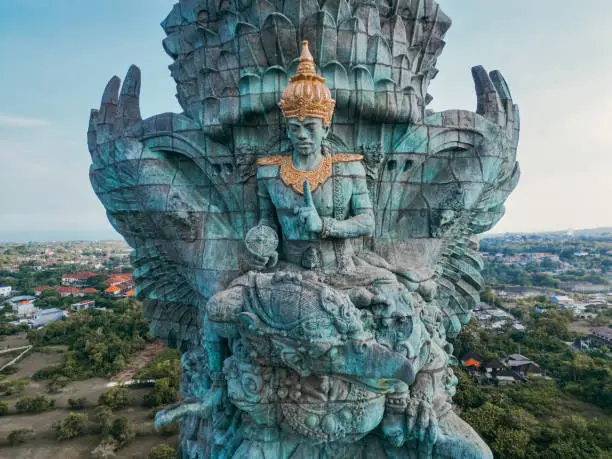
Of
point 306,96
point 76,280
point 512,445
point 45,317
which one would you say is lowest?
point 45,317

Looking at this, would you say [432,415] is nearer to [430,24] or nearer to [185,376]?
[185,376]

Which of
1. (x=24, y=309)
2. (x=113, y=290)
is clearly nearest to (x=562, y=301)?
(x=113, y=290)

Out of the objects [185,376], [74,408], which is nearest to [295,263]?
[185,376]

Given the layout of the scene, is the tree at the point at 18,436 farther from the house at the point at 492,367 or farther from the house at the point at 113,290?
the house at the point at 113,290

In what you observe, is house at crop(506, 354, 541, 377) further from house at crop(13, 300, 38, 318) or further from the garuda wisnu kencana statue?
house at crop(13, 300, 38, 318)

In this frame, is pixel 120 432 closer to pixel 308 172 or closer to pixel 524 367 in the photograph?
pixel 308 172

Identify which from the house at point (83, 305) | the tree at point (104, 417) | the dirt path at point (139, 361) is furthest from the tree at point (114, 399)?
the house at point (83, 305)
